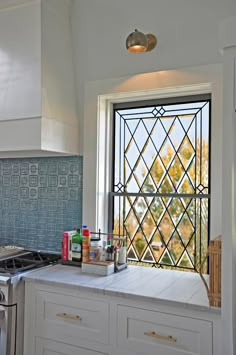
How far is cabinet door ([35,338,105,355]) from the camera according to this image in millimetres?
1907

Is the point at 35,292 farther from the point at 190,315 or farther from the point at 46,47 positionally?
the point at 46,47

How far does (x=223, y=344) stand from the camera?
5.13 ft

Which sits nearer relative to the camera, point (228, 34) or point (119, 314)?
point (228, 34)

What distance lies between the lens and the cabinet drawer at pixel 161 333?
1658 mm

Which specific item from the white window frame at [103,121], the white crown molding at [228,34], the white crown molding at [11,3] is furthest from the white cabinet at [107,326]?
the white crown molding at [11,3]

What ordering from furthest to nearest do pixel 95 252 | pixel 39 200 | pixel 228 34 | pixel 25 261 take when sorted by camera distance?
pixel 39 200 → pixel 25 261 → pixel 95 252 → pixel 228 34

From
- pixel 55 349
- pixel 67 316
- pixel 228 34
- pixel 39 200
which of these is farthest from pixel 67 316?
pixel 228 34

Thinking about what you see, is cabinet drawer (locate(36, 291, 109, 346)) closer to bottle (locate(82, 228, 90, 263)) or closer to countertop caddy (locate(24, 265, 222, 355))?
countertop caddy (locate(24, 265, 222, 355))

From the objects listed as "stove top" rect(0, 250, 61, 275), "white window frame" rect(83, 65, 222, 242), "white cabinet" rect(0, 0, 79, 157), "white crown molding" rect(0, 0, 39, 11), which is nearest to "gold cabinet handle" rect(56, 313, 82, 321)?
"stove top" rect(0, 250, 61, 275)

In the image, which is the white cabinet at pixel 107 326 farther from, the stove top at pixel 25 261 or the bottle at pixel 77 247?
the bottle at pixel 77 247

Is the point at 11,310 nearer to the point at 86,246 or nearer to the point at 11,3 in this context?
the point at 86,246

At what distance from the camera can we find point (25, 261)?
7.77 feet

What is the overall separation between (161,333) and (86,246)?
0.73 m

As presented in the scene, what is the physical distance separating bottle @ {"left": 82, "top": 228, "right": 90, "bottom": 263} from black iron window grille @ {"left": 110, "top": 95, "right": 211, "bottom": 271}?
1.06ft
